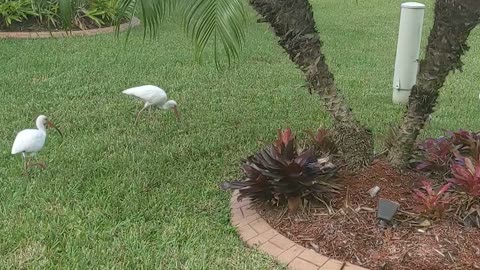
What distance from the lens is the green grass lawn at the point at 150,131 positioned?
3.38 meters

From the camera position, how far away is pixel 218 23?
3375 millimetres

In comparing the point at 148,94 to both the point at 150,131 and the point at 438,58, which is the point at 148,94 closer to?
the point at 150,131

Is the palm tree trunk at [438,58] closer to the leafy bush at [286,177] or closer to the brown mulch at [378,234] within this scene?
the brown mulch at [378,234]

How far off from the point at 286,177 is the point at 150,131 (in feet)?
6.47

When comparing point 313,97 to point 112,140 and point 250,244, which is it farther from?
point 250,244

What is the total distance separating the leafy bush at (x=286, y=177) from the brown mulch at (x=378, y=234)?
0.10m

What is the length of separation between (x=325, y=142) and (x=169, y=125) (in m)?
1.76

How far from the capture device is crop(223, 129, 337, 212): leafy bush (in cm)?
359

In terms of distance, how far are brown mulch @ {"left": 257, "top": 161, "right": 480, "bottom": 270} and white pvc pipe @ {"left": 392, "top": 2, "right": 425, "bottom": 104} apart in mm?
2658

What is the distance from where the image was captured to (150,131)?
523cm

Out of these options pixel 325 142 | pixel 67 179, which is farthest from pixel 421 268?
pixel 67 179

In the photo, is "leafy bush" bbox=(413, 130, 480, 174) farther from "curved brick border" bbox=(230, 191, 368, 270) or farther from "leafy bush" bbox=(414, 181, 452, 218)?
"curved brick border" bbox=(230, 191, 368, 270)

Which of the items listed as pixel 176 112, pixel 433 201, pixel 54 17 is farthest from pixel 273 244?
pixel 54 17

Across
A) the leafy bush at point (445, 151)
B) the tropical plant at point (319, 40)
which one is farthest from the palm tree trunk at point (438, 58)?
the leafy bush at point (445, 151)
